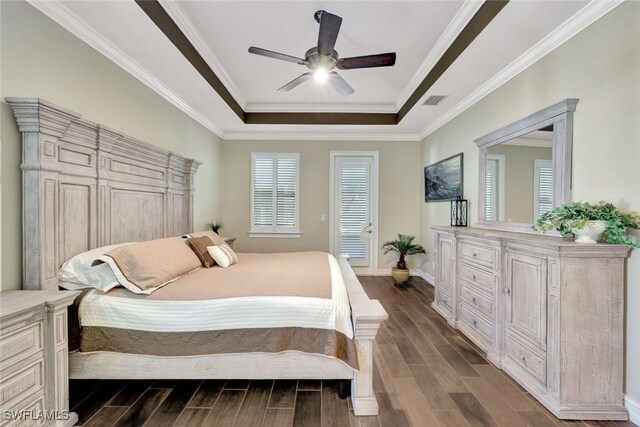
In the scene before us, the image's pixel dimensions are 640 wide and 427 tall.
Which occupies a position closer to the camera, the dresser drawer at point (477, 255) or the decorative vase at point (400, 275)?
the dresser drawer at point (477, 255)

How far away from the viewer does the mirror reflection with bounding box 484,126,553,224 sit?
2.35 m

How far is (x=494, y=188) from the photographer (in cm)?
307

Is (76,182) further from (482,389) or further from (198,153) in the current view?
(482,389)

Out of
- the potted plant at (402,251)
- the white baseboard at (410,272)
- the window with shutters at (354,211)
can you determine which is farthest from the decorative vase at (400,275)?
the window with shutters at (354,211)

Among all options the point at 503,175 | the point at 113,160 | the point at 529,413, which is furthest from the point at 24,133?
the point at 503,175

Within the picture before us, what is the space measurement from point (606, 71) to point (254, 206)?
15.6ft

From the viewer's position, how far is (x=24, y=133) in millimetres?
1705

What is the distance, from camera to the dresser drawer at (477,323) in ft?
8.11

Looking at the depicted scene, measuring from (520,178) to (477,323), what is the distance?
1439 mm

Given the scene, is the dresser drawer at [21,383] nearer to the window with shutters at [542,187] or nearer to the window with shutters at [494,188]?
the window with shutters at [542,187]

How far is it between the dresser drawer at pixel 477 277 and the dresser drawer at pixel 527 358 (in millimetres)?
430

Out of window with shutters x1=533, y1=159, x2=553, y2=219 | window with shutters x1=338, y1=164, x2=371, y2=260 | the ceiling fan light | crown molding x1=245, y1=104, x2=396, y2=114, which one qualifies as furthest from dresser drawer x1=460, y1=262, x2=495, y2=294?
crown molding x1=245, y1=104, x2=396, y2=114

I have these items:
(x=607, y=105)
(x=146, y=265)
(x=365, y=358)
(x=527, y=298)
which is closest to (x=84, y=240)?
(x=146, y=265)

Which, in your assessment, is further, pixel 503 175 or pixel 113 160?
pixel 503 175
